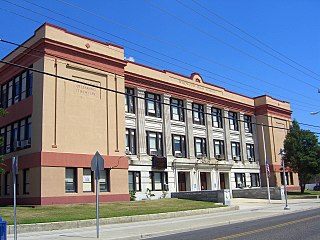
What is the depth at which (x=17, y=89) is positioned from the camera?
31.1 meters

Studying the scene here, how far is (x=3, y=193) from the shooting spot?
30766 millimetres

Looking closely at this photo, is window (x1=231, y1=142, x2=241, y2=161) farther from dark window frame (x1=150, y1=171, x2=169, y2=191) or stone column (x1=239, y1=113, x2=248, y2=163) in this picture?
dark window frame (x1=150, y1=171, x2=169, y2=191)

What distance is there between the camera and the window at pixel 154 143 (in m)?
36.5

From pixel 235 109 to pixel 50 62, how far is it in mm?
26336

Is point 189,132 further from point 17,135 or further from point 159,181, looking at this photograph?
point 17,135

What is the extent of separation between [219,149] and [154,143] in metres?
10.5

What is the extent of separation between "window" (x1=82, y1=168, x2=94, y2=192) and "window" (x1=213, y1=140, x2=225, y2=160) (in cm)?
1844

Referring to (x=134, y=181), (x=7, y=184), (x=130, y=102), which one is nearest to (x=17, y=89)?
(x=7, y=184)

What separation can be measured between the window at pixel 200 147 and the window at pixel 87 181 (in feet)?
49.9

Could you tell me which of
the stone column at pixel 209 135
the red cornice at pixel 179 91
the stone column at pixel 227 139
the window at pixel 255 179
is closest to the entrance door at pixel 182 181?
the stone column at pixel 209 135

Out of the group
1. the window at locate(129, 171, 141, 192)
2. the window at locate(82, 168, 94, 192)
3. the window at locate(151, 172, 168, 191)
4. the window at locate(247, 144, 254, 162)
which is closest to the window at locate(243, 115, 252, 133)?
the window at locate(247, 144, 254, 162)

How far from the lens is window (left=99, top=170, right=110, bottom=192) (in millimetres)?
29377

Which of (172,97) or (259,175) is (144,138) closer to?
(172,97)

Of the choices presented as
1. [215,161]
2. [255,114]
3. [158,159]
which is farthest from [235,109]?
[158,159]
